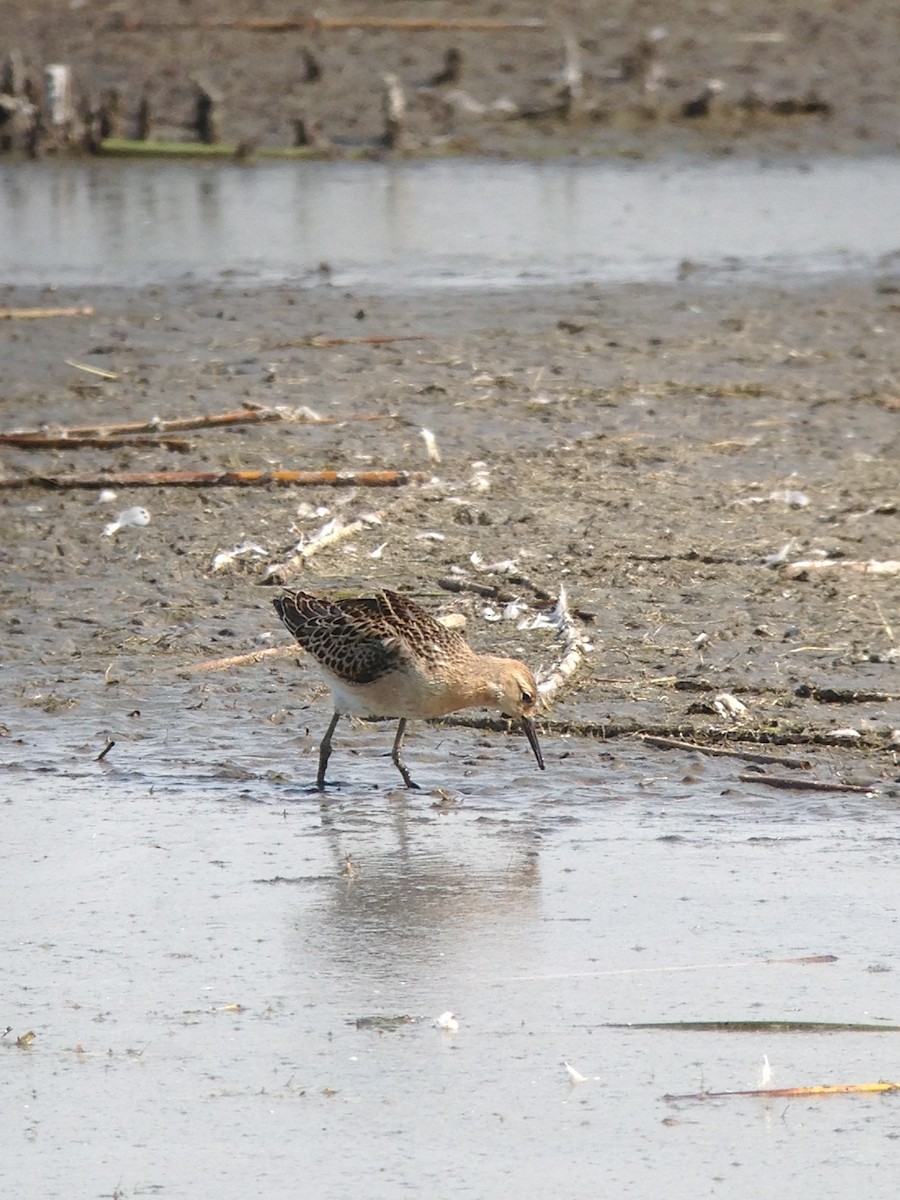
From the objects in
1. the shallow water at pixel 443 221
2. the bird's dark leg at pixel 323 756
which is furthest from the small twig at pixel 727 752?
the shallow water at pixel 443 221

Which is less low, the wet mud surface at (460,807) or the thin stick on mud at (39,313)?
the wet mud surface at (460,807)

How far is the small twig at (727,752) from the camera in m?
7.30

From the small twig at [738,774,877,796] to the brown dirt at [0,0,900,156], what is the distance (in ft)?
52.5

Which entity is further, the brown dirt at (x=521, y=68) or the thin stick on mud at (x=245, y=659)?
the brown dirt at (x=521, y=68)

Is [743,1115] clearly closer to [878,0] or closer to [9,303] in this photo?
[9,303]

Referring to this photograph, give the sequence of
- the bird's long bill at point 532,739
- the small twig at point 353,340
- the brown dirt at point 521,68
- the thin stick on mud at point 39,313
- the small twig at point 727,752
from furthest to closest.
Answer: the brown dirt at point 521,68, the thin stick on mud at point 39,313, the small twig at point 353,340, the small twig at point 727,752, the bird's long bill at point 532,739

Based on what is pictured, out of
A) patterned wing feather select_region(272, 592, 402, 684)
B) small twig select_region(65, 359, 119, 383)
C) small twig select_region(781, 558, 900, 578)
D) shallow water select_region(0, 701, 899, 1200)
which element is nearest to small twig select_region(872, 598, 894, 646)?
small twig select_region(781, 558, 900, 578)

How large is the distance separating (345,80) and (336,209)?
5027 millimetres

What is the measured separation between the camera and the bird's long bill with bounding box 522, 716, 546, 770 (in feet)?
23.6

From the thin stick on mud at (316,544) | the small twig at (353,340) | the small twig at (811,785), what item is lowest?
the small twig at (353,340)

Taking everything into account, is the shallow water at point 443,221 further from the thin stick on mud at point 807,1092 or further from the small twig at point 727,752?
the thin stick on mud at point 807,1092

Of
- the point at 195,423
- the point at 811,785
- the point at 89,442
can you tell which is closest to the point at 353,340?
the point at 195,423

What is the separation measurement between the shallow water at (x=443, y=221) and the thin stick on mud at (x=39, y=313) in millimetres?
1472

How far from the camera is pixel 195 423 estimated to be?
11719 millimetres
